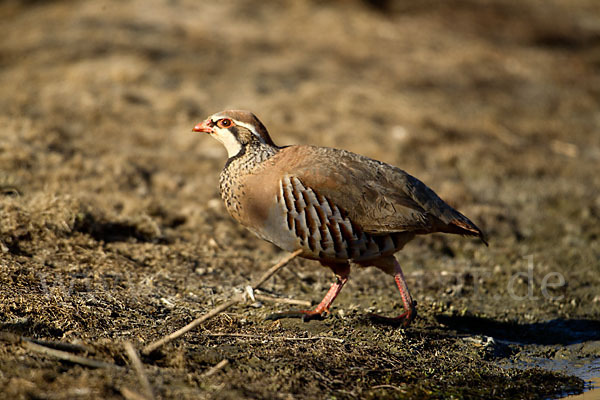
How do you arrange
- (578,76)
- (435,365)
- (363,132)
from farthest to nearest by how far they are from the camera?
1. (578,76)
2. (363,132)
3. (435,365)

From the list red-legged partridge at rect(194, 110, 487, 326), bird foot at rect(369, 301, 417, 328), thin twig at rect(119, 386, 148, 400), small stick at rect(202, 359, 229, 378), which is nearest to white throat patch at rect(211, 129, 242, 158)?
red-legged partridge at rect(194, 110, 487, 326)

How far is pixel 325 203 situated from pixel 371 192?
0.38 metres

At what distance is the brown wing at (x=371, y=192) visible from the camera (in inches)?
187

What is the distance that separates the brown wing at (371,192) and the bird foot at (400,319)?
2.01ft

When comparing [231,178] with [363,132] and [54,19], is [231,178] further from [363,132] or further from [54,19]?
[54,19]

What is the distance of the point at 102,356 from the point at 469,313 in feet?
10.4

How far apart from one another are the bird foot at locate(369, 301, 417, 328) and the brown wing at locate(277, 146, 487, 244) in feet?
2.01

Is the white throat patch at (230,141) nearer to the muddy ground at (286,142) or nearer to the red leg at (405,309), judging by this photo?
the muddy ground at (286,142)

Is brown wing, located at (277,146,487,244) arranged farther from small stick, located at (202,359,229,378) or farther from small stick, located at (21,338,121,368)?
small stick, located at (21,338,121,368)

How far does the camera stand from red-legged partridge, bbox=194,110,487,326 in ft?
15.3

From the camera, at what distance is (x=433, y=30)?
51.5 ft

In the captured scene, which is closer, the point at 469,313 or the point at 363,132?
the point at 469,313

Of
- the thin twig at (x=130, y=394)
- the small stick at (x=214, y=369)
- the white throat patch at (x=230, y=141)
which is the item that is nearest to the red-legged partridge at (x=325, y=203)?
the white throat patch at (x=230, y=141)

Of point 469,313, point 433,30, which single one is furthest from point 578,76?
point 469,313
